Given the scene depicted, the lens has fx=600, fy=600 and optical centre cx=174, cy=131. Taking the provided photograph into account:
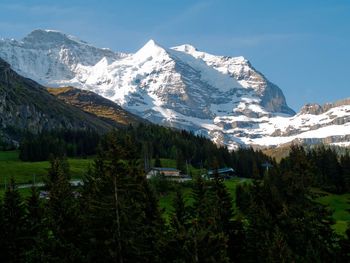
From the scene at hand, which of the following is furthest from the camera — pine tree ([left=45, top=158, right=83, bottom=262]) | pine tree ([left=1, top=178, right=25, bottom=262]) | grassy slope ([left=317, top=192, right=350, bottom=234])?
grassy slope ([left=317, top=192, right=350, bottom=234])

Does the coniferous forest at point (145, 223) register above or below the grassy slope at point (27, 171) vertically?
below

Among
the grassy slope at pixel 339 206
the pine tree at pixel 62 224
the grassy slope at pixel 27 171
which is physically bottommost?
the grassy slope at pixel 339 206

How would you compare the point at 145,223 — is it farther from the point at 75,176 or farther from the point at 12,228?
the point at 75,176

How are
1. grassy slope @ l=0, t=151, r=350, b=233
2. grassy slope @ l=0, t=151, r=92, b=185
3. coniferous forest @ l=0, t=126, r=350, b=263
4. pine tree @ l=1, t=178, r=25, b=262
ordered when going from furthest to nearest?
1. grassy slope @ l=0, t=151, r=92, b=185
2. grassy slope @ l=0, t=151, r=350, b=233
3. pine tree @ l=1, t=178, r=25, b=262
4. coniferous forest @ l=0, t=126, r=350, b=263

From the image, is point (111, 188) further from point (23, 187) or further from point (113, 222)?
point (23, 187)

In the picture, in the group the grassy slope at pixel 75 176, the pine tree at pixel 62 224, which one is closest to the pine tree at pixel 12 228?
the pine tree at pixel 62 224

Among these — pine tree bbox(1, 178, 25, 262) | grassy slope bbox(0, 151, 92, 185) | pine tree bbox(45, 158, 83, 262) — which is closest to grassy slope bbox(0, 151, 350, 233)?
grassy slope bbox(0, 151, 92, 185)

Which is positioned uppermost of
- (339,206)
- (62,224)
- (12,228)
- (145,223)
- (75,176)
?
(75,176)

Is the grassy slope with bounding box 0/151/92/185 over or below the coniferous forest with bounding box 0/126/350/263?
over

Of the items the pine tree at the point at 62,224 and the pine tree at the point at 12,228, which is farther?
the pine tree at the point at 12,228

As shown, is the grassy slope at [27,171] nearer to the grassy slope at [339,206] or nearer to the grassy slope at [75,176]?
the grassy slope at [75,176]

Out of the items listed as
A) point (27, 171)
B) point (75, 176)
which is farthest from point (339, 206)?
point (27, 171)

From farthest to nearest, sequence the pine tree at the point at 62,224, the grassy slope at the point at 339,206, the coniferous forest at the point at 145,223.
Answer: the grassy slope at the point at 339,206
the pine tree at the point at 62,224
the coniferous forest at the point at 145,223

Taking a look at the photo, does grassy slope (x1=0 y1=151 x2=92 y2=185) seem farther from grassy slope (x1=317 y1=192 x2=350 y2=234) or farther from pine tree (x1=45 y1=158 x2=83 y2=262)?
pine tree (x1=45 y1=158 x2=83 y2=262)
